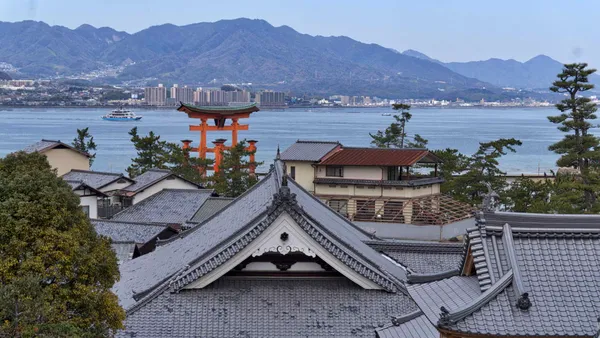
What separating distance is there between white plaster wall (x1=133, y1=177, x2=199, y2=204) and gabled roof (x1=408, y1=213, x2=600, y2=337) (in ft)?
89.9

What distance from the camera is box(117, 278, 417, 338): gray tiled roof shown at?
11172 millimetres

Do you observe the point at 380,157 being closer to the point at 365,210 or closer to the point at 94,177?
the point at 365,210

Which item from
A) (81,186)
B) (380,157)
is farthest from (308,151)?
(81,186)

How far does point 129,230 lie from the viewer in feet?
87.2

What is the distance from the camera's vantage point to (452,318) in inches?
297

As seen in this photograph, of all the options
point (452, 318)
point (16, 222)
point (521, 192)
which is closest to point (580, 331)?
point (452, 318)

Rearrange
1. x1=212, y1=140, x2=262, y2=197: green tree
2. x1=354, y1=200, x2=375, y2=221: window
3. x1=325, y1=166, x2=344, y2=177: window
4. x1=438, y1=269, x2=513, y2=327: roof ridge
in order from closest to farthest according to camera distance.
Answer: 1. x1=438, y1=269, x2=513, y2=327: roof ridge
2. x1=354, y1=200, x2=375, y2=221: window
3. x1=325, y1=166, x2=344, y2=177: window
4. x1=212, y1=140, x2=262, y2=197: green tree

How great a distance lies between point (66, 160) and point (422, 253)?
30845mm

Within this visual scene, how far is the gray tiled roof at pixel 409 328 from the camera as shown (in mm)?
9750

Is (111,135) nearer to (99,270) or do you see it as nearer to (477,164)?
(477,164)

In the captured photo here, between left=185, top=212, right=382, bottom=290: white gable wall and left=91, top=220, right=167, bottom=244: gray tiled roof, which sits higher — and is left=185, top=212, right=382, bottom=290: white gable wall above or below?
above

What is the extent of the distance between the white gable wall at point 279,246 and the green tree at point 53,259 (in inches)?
106

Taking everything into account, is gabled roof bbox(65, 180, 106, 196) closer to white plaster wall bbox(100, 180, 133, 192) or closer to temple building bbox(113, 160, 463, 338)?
white plaster wall bbox(100, 180, 133, 192)

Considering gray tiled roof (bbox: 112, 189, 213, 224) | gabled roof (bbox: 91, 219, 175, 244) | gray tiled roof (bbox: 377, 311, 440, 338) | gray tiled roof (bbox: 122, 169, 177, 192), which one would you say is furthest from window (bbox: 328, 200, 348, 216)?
gray tiled roof (bbox: 377, 311, 440, 338)
